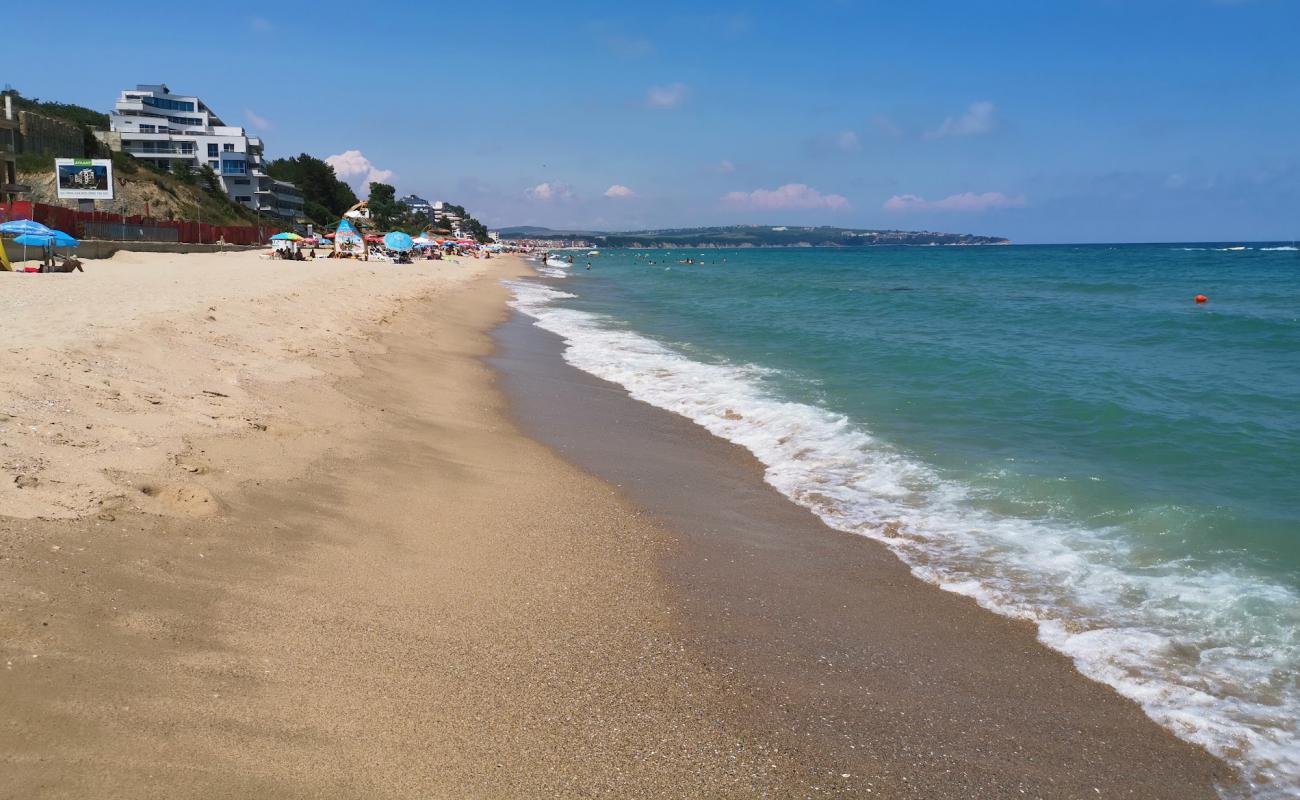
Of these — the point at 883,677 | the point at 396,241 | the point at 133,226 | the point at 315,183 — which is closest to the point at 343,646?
the point at 883,677

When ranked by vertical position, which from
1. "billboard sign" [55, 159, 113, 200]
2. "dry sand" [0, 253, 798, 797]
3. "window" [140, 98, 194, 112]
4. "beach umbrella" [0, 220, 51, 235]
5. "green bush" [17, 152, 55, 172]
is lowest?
"dry sand" [0, 253, 798, 797]

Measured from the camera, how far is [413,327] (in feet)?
64.4

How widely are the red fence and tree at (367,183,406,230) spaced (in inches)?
1838

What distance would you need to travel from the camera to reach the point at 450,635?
4.64 metres

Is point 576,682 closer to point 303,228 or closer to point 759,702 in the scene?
point 759,702

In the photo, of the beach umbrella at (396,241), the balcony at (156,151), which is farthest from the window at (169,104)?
the beach umbrella at (396,241)

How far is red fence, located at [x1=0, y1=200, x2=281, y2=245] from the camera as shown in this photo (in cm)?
2845

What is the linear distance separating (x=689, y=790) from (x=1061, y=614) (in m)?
3.45

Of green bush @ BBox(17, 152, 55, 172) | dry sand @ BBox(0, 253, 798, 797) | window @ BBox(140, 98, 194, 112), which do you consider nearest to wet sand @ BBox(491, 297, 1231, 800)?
dry sand @ BBox(0, 253, 798, 797)

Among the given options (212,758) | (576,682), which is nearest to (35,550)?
(212,758)

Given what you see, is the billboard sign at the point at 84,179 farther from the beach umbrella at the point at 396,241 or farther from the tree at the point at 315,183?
the tree at the point at 315,183

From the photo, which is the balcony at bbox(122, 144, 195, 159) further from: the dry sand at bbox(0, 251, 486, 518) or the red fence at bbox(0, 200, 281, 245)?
the dry sand at bbox(0, 251, 486, 518)

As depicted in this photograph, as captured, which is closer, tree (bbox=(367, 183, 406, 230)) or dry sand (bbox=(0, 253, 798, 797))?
dry sand (bbox=(0, 253, 798, 797))

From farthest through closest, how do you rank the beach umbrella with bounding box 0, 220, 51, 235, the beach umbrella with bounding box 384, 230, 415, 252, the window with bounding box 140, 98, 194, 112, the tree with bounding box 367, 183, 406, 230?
1. the tree with bounding box 367, 183, 406, 230
2. the window with bounding box 140, 98, 194, 112
3. the beach umbrella with bounding box 384, 230, 415, 252
4. the beach umbrella with bounding box 0, 220, 51, 235
